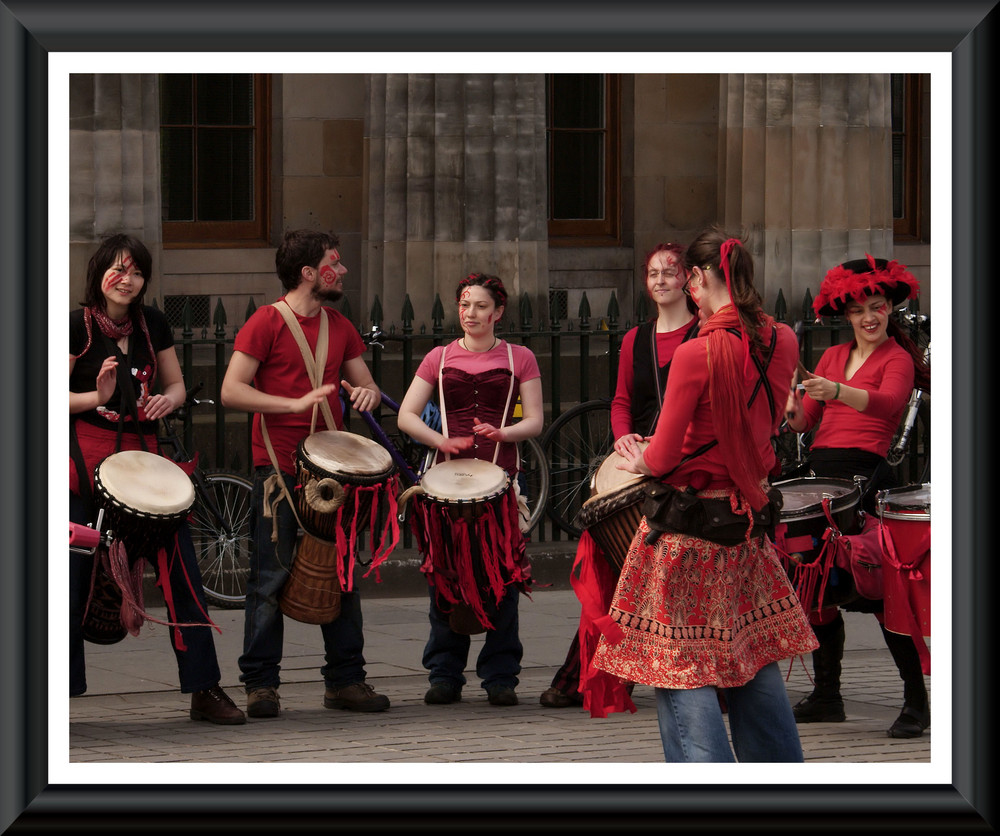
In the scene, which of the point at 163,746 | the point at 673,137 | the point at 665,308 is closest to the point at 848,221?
the point at 673,137

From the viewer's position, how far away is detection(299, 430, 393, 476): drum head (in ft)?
24.4

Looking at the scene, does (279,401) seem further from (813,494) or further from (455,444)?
(813,494)

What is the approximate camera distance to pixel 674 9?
4.83 m

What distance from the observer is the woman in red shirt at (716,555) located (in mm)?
5523

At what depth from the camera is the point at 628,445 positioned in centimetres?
675

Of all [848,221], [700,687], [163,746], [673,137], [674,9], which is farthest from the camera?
[673,137]

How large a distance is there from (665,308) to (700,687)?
2.29m

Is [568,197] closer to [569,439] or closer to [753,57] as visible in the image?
[569,439]

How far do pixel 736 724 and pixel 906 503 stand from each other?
1.72 metres

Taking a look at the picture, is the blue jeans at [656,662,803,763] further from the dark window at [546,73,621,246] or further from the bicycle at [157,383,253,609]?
the dark window at [546,73,621,246]

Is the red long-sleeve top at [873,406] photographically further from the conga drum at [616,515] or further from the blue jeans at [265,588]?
the blue jeans at [265,588]

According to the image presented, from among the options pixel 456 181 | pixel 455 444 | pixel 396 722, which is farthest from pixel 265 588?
pixel 456 181

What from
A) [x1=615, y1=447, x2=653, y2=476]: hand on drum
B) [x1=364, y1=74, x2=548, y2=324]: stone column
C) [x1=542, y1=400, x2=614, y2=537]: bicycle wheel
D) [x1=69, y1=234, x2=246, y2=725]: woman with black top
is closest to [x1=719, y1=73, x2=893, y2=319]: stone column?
[x1=364, y1=74, x2=548, y2=324]: stone column

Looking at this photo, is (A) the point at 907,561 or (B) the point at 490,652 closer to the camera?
(A) the point at 907,561
